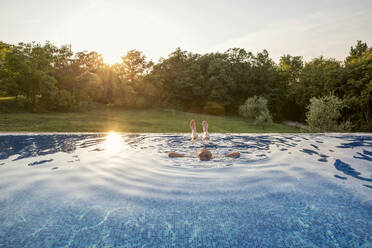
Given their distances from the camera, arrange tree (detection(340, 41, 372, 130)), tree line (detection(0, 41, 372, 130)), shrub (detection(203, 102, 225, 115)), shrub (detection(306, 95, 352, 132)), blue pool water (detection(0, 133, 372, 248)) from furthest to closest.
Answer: shrub (detection(203, 102, 225, 115)) < tree (detection(340, 41, 372, 130)) < tree line (detection(0, 41, 372, 130)) < shrub (detection(306, 95, 352, 132)) < blue pool water (detection(0, 133, 372, 248))

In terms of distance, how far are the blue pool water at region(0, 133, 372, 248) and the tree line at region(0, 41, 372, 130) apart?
11.8 metres

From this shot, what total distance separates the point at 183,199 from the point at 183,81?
87.4ft

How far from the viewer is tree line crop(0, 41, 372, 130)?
52.4 feet

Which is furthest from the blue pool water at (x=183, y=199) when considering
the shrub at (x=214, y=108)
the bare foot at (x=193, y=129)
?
the shrub at (x=214, y=108)

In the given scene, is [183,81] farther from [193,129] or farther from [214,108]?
[193,129]

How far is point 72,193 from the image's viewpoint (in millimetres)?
3072

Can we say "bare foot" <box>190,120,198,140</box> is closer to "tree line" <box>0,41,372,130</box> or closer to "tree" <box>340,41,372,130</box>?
"tree line" <box>0,41,372,130</box>

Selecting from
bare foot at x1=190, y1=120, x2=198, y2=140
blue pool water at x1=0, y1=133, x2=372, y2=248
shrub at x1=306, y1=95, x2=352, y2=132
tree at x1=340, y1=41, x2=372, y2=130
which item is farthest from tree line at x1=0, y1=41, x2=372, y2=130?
blue pool water at x1=0, y1=133, x2=372, y2=248

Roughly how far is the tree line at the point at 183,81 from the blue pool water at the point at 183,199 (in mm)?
11804

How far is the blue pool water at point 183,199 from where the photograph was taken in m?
2.06

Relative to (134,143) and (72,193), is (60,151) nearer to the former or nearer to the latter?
(134,143)

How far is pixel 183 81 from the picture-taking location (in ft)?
93.8

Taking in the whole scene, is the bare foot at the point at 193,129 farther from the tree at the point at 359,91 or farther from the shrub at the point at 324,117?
the tree at the point at 359,91

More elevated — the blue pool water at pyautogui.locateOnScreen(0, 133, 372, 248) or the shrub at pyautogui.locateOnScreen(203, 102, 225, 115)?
the shrub at pyautogui.locateOnScreen(203, 102, 225, 115)
